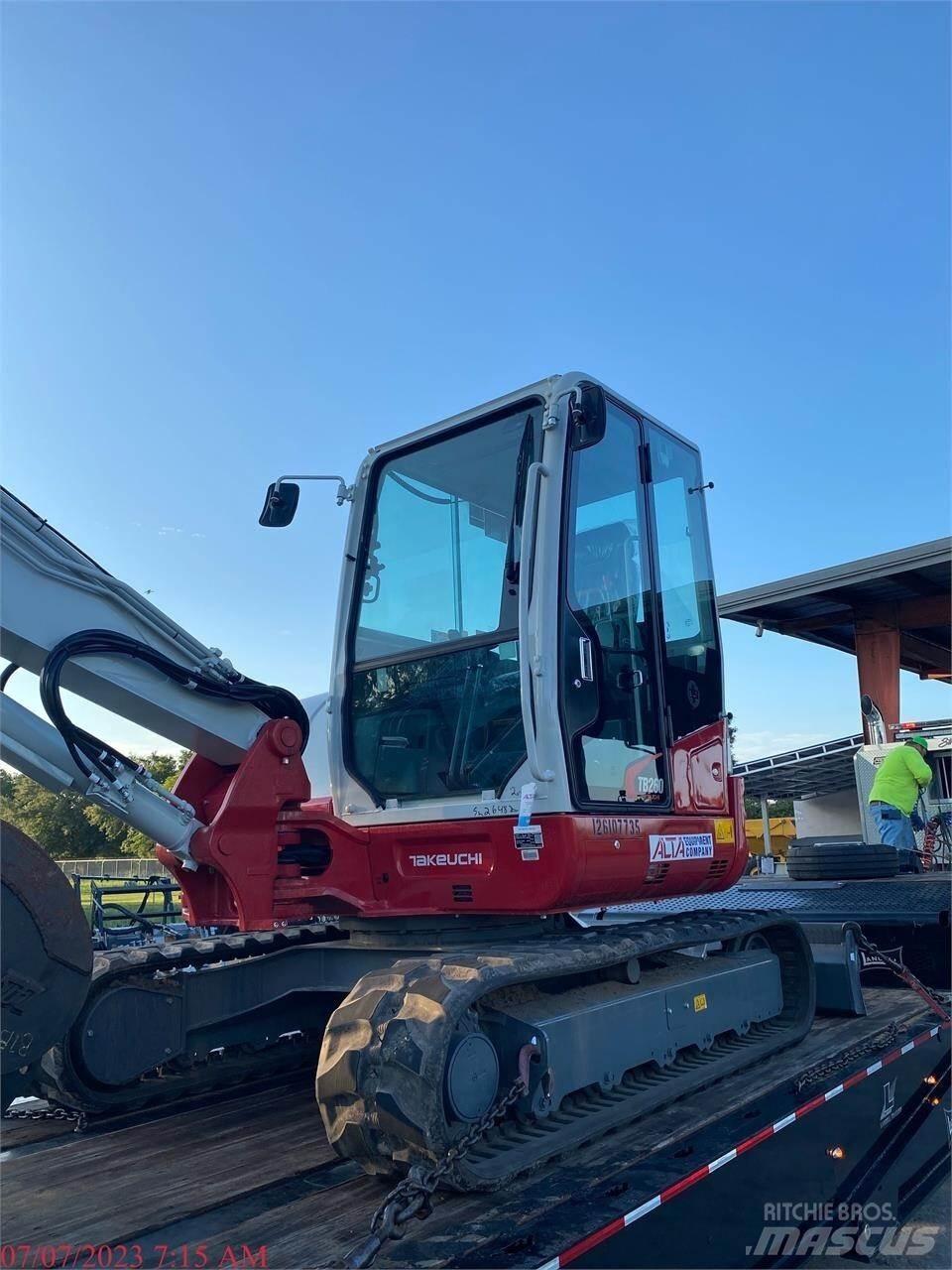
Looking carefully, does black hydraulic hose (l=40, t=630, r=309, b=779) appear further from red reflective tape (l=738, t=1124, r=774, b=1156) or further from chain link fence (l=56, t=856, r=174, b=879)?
chain link fence (l=56, t=856, r=174, b=879)

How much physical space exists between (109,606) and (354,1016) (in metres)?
1.73

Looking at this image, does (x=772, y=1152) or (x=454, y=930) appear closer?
(x=772, y=1152)

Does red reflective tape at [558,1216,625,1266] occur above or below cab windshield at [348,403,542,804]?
below

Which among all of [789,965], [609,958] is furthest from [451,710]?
[789,965]

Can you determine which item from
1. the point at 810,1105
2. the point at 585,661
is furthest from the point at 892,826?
the point at 585,661

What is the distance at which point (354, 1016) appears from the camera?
9.90ft

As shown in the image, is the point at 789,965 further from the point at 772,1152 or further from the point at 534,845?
the point at 534,845

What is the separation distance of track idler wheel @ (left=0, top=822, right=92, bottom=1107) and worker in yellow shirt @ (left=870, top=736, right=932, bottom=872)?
7.44 meters

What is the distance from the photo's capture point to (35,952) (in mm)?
2818

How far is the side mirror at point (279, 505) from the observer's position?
478 centimetres

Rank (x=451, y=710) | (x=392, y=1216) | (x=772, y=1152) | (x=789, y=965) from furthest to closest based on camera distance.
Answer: (x=789, y=965) → (x=451, y=710) → (x=772, y=1152) → (x=392, y=1216)

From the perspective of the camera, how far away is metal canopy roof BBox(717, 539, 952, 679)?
58.5 ft

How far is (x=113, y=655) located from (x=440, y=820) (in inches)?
57.3

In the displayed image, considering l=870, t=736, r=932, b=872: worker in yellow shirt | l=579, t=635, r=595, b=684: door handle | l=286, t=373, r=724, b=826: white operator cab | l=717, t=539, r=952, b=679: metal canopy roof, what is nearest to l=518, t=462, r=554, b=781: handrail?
l=286, t=373, r=724, b=826: white operator cab
